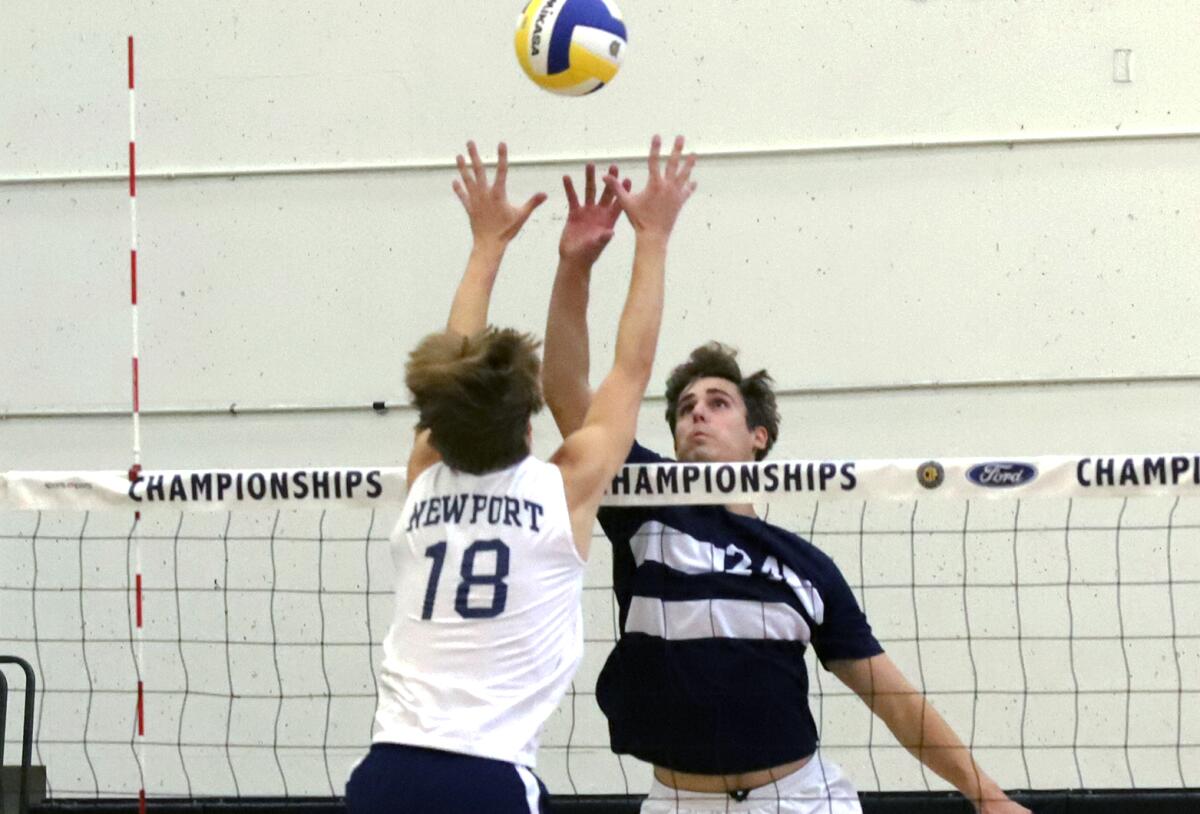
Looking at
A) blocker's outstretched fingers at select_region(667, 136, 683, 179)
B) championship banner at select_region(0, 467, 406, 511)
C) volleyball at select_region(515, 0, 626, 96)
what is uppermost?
volleyball at select_region(515, 0, 626, 96)

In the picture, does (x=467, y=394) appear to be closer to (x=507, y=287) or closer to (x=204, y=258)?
(x=507, y=287)

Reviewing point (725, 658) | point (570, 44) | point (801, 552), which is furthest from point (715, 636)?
point (570, 44)

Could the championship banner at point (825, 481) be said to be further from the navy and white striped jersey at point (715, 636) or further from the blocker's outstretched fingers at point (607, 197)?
the blocker's outstretched fingers at point (607, 197)

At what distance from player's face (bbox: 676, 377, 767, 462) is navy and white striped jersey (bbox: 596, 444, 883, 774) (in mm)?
194

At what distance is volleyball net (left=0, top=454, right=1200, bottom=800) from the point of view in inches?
236

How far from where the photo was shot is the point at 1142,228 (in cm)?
604

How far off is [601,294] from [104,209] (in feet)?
7.15

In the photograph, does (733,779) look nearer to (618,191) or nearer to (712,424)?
(712,424)

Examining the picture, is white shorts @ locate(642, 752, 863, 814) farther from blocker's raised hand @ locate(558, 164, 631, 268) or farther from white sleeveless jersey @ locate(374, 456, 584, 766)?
blocker's raised hand @ locate(558, 164, 631, 268)

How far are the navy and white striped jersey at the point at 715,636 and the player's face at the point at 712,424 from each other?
0.19 metres

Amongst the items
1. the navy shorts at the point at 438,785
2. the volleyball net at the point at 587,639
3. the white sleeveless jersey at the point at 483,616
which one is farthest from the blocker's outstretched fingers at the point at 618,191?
the volleyball net at the point at 587,639

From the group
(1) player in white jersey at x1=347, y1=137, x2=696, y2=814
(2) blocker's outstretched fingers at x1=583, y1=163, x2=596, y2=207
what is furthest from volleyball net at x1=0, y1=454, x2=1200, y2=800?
(1) player in white jersey at x1=347, y1=137, x2=696, y2=814

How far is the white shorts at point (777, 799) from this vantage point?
3.59 meters

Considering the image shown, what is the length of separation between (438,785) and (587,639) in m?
3.34
